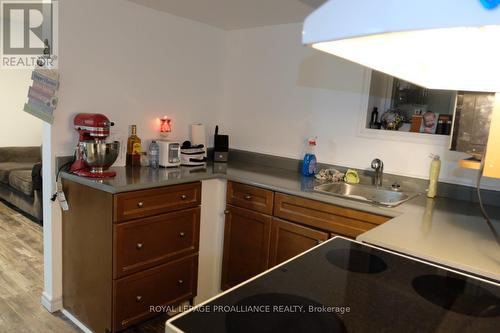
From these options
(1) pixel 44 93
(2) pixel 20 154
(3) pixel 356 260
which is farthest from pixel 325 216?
(2) pixel 20 154

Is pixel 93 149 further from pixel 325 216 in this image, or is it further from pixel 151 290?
pixel 325 216

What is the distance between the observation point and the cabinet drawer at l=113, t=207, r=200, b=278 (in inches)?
76.2

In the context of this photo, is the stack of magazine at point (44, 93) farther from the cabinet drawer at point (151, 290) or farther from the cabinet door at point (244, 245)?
the cabinet door at point (244, 245)

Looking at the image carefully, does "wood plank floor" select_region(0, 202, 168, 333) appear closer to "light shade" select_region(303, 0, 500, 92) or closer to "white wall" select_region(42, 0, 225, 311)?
"white wall" select_region(42, 0, 225, 311)

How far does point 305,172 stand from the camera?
2.62 metres

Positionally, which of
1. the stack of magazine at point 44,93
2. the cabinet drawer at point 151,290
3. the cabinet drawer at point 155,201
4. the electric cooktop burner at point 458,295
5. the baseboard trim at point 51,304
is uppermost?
the stack of magazine at point 44,93

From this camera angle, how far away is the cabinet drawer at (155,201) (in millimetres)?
1901

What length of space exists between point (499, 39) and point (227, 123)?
8.56 feet

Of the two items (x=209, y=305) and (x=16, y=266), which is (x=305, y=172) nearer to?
(x=209, y=305)

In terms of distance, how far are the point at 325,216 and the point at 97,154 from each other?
1.30m

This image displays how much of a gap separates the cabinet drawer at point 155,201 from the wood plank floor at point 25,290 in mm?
751

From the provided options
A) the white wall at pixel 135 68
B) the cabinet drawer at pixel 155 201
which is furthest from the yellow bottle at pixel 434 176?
the white wall at pixel 135 68

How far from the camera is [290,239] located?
2146mm

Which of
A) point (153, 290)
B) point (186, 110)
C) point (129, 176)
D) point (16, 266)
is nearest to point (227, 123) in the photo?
point (186, 110)
